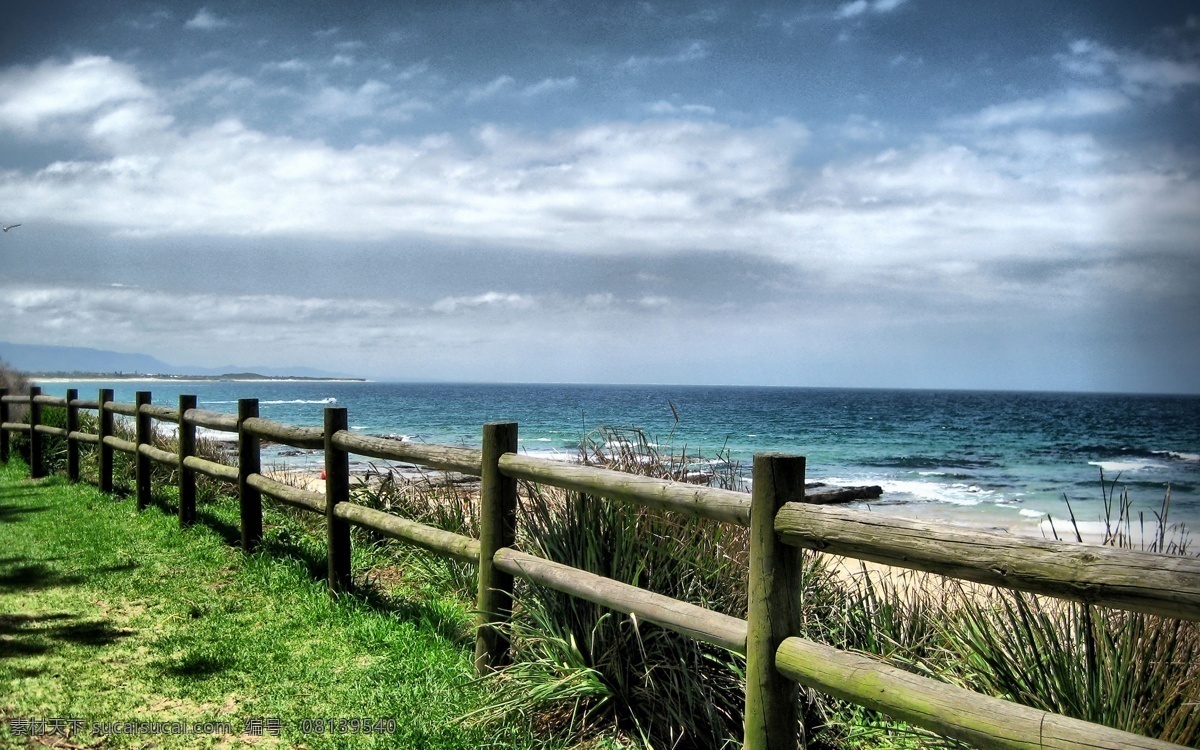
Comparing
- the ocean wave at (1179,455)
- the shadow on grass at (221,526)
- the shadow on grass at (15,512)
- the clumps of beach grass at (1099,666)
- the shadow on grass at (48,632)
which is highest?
the clumps of beach grass at (1099,666)

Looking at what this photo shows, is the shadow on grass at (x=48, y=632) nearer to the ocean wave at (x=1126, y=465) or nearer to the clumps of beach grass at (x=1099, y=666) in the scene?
the clumps of beach grass at (x=1099, y=666)

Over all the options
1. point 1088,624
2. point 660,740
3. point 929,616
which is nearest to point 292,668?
point 660,740

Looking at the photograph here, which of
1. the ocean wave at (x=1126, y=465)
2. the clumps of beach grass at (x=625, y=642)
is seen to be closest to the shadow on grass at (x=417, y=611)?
the clumps of beach grass at (x=625, y=642)

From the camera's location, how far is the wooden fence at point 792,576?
2305 millimetres

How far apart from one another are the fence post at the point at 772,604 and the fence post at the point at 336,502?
4.00 metres

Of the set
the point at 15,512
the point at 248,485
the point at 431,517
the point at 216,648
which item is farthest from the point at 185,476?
the point at 216,648

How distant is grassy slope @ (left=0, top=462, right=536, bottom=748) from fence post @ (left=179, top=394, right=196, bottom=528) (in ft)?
2.38

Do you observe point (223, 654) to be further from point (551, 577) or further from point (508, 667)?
A: point (551, 577)

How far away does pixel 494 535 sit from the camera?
4.83 metres

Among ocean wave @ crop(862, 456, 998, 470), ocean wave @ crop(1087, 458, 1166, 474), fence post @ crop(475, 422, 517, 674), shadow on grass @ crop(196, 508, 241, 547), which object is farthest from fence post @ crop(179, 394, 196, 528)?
ocean wave @ crop(1087, 458, 1166, 474)

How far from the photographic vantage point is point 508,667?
4445 millimetres

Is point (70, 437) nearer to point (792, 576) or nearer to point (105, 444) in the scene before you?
point (105, 444)

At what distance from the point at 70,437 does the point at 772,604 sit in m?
12.2

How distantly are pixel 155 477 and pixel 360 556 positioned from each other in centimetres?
575
